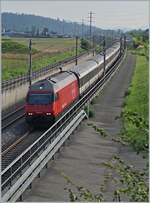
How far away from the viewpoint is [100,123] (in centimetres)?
3091

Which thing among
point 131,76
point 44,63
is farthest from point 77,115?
point 44,63

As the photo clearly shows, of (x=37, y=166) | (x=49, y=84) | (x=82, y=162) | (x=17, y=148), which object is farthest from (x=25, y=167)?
(x=49, y=84)

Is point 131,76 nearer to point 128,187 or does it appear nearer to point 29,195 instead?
point 29,195

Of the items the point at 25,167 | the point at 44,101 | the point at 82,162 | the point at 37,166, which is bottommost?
the point at 82,162

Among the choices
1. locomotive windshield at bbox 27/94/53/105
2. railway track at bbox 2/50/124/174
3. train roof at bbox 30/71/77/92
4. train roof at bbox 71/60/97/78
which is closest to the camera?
railway track at bbox 2/50/124/174

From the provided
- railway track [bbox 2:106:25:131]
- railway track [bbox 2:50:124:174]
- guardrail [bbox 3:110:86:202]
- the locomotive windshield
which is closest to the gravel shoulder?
guardrail [bbox 3:110:86:202]

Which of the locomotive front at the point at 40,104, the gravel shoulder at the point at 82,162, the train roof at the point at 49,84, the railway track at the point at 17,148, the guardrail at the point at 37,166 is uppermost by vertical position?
the train roof at the point at 49,84

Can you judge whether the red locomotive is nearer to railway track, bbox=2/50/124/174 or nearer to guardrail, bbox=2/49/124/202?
railway track, bbox=2/50/124/174

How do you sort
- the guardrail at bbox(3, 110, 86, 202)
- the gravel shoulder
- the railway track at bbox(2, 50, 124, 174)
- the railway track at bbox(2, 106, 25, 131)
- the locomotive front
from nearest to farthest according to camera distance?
the guardrail at bbox(3, 110, 86, 202) < the gravel shoulder < the railway track at bbox(2, 50, 124, 174) < the locomotive front < the railway track at bbox(2, 106, 25, 131)

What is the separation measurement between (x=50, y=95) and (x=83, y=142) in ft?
11.9

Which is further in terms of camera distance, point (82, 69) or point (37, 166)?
point (82, 69)

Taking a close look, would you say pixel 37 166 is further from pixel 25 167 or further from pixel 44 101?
pixel 44 101

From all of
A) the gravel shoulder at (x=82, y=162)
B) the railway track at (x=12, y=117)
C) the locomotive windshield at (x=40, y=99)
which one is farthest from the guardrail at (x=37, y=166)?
the railway track at (x=12, y=117)

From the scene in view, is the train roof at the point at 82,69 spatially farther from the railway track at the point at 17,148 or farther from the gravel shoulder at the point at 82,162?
the railway track at the point at 17,148
